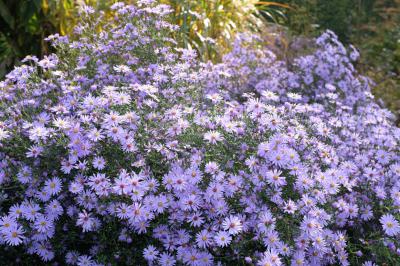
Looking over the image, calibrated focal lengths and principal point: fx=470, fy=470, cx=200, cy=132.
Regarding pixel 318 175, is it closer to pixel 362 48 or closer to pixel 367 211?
pixel 367 211

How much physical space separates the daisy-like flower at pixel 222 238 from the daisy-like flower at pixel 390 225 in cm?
79

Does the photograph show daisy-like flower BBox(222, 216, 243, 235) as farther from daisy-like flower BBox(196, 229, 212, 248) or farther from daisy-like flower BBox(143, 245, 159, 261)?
daisy-like flower BBox(143, 245, 159, 261)

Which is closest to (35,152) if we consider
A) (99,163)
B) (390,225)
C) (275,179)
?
(99,163)

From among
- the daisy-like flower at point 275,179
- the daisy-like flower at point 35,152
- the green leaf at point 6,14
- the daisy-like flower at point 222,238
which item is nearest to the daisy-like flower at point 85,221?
the daisy-like flower at point 35,152

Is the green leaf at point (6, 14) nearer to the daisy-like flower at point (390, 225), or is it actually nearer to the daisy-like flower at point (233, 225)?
the daisy-like flower at point (233, 225)

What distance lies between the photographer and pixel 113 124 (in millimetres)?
2018

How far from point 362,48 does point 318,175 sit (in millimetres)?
4006

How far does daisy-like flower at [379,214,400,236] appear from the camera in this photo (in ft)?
7.02

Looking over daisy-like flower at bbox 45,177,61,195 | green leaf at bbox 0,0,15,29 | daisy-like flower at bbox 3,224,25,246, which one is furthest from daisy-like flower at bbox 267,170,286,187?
green leaf at bbox 0,0,15,29

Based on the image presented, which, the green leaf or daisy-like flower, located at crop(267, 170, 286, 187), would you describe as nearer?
daisy-like flower, located at crop(267, 170, 286, 187)

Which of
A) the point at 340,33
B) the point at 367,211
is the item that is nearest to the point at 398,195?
the point at 367,211

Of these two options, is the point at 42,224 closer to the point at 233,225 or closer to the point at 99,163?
the point at 99,163

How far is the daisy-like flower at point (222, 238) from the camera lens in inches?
72.4

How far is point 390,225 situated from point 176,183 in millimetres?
1022
